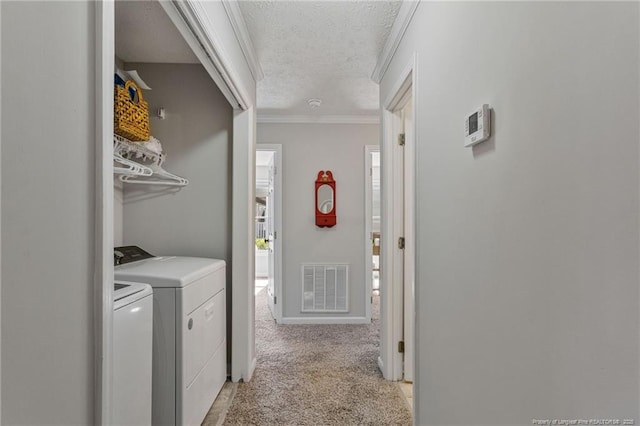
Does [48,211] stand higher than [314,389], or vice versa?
[48,211]

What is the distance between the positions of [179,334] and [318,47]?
1.96m

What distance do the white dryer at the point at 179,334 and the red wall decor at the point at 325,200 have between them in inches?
80.1

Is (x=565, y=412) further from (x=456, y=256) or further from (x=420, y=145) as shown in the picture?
(x=420, y=145)

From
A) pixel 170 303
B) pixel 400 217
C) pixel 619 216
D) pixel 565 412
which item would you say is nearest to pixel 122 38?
pixel 170 303

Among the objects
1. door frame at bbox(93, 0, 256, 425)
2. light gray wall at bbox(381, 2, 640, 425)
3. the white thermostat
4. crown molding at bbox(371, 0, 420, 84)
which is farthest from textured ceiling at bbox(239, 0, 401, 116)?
→ the white thermostat

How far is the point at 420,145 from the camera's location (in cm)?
176

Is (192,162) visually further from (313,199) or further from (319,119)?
(319,119)

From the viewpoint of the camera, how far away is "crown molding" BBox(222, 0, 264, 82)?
1849mm

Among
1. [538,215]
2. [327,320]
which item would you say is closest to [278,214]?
[327,320]

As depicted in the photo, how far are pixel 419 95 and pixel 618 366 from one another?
4.69 feet

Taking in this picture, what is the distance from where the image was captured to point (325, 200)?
13.4ft

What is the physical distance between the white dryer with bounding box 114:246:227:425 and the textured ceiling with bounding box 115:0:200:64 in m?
1.31

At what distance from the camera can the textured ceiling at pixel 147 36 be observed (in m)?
1.90

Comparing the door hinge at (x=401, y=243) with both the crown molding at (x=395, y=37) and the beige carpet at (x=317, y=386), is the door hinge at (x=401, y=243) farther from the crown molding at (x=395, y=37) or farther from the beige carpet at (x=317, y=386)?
the crown molding at (x=395, y=37)
